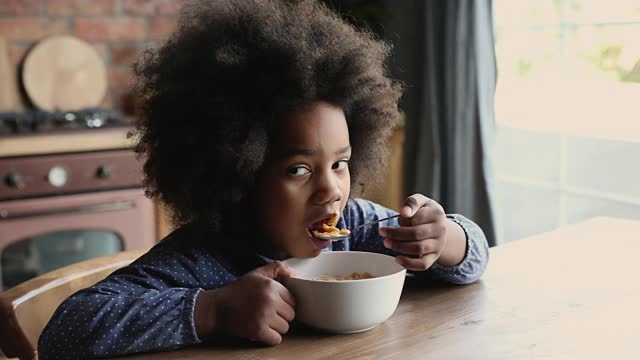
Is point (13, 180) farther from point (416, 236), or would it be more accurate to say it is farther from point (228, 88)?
point (416, 236)

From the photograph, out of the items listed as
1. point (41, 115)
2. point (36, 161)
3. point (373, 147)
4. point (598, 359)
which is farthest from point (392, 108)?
point (41, 115)

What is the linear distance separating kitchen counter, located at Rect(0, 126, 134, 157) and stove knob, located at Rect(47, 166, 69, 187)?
58 millimetres

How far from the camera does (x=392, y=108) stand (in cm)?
120

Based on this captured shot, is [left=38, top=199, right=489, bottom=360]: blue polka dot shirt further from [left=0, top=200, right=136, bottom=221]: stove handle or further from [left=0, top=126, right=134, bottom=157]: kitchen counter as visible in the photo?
[left=0, top=200, right=136, bottom=221]: stove handle

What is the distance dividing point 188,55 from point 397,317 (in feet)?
1.43

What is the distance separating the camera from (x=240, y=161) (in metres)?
0.99

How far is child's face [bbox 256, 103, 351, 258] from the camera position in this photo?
99 centimetres

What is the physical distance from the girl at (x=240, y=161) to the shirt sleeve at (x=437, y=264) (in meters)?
0.03

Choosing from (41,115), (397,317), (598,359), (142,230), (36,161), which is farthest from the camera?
(41,115)

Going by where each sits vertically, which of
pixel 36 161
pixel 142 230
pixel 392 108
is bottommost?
pixel 142 230

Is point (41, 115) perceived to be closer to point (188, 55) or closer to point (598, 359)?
point (188, 55)

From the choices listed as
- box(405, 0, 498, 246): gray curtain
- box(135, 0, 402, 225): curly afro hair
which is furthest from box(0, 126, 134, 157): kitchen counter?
box(135, 0, 402, 225): curly afro hair

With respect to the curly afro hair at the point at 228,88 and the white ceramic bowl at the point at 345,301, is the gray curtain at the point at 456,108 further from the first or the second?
the white ceramic bowl at the point at 345,301

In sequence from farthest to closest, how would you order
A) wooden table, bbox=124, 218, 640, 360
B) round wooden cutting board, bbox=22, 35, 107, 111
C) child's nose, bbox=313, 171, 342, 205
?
round wooden cutting board, bbox=22, 35, 107, 111 → child's nose, bbox=313, 171, 342, 205 → wooden table, bbox=124, 218, 640, 360
